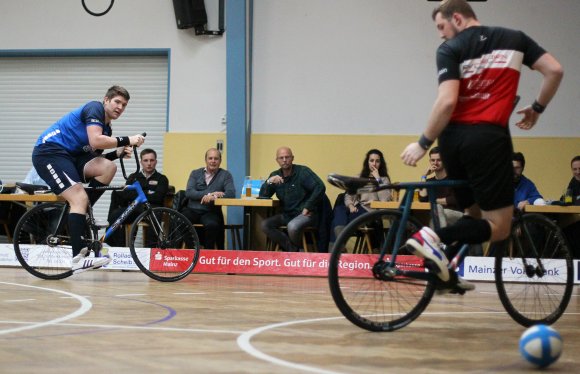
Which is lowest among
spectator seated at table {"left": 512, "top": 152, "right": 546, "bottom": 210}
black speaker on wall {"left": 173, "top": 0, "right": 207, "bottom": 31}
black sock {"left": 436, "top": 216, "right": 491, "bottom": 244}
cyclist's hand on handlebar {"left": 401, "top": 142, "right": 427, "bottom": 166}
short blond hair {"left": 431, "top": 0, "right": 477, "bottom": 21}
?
black sock {"left": 436, "top": 216, "right": 491, "bottom": 244}

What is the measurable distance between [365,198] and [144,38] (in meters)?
4.08

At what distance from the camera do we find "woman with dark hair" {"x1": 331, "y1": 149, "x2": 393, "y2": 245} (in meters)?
9.97

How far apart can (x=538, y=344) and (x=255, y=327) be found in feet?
4.89

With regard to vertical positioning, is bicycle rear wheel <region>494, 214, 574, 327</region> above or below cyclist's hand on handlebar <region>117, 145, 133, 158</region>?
below

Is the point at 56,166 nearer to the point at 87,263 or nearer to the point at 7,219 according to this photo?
the point at 87,263

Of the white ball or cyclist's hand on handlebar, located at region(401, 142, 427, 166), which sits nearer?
the white ball

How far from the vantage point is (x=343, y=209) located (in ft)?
33.4

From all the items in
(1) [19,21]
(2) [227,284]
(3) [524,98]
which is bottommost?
(2) [227,284]

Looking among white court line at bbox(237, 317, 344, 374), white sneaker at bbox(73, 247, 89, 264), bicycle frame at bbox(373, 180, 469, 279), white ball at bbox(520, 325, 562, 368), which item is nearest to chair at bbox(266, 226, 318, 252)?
white sneaker at bbox(73, 247, 89, 264)

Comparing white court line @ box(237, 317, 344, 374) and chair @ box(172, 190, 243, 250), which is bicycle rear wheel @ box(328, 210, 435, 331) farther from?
chair @ box(172, 190, 243, 250)

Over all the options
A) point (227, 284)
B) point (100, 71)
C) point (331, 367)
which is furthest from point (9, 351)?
point (100, 71)

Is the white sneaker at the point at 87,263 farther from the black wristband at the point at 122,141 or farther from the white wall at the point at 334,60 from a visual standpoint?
the white wall at the point at 334,60

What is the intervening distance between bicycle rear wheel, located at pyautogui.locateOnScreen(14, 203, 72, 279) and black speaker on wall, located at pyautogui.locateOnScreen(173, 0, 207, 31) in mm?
5019

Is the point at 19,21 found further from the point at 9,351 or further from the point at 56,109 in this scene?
the point at 9,351
